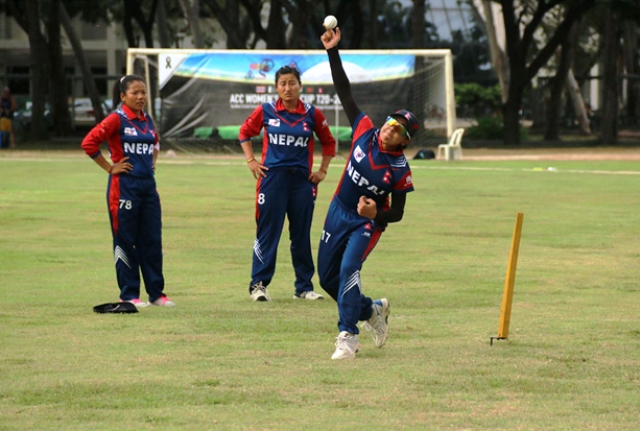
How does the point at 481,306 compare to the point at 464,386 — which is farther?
the point at 481,306

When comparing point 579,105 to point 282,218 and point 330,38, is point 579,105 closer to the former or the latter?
point 282,218

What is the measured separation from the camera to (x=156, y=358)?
775 centimetres

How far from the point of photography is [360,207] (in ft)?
24.9

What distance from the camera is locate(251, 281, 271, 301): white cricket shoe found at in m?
10.4

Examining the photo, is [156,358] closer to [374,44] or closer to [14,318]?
[14,318]

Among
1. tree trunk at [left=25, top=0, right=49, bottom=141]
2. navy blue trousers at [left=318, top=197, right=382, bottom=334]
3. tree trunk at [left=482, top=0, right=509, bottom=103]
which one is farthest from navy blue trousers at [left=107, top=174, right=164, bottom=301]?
tree trunk at [left=482, top=0, right=509, bottom=103]

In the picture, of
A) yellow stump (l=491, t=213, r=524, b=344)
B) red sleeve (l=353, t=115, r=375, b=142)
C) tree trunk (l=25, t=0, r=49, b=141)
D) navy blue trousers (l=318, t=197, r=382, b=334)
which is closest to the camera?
navy blue trousers (l=318, t=197, r=382, b=334)

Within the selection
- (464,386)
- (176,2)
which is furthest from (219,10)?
(464,386)

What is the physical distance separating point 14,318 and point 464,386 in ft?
12.5

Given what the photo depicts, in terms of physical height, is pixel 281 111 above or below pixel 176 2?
below

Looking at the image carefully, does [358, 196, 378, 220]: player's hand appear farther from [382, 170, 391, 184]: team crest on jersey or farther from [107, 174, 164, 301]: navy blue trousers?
[107, 174, 164, 301]: navy blue trousers

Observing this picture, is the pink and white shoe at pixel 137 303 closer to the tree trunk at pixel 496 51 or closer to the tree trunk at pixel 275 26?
the tree trunk at pixel 275 26

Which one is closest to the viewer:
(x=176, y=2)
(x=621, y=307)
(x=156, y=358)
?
(x=156, y=358)

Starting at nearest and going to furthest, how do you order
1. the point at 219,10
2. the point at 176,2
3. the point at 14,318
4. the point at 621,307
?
the point at 14,318 → the point at 621,307 → the point at 219,10 → the point at 176,2
